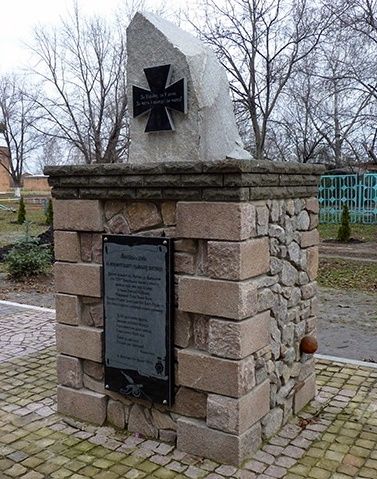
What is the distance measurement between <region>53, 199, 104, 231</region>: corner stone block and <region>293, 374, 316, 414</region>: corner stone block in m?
2.07

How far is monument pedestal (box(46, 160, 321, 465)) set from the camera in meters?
3.32

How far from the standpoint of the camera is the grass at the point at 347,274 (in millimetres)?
9359

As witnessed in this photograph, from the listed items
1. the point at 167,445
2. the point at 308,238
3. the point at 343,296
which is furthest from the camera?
the point at 343,296

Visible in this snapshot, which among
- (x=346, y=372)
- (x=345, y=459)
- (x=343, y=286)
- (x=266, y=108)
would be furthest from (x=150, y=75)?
(x=266, y=108)

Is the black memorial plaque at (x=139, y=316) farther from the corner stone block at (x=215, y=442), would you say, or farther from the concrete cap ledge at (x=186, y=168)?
the concrete cap ledge at (x=186, y=168)

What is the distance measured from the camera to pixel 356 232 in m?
17.5

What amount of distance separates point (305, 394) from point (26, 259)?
22.8 feet

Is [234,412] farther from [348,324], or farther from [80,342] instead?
[348,324]

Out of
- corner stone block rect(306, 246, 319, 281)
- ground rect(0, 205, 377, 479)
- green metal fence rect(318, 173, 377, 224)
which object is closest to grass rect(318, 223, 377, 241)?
green metal fence rect(318, 173, 377, 224)

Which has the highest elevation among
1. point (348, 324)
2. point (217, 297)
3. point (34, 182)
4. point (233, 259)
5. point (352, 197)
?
point (34, 182)

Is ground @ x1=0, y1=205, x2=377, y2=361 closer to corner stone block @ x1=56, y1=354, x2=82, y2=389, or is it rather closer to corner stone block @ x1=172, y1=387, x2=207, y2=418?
corner stone block @ x1=172, y1=387, x2=207, y2=418

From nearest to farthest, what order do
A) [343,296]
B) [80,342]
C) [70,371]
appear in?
[80,342] < [70,371] < [343,296]

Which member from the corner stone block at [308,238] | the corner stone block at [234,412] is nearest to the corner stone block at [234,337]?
the corner stone block at [234,412]

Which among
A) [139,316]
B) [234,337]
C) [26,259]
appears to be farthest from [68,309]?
[26,259]
